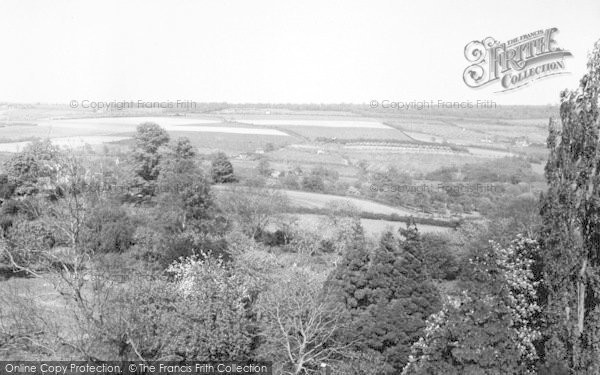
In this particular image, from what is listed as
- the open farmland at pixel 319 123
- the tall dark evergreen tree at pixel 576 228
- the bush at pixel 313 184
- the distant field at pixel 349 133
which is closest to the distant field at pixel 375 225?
the bush at pixel 313 184

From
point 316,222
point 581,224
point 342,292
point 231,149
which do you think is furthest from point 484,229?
point 231,149

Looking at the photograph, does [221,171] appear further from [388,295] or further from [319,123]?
[388,295]

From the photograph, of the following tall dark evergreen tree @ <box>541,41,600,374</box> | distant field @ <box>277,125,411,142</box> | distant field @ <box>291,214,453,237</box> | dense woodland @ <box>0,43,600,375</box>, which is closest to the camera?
dense woodland @ <box>0,43,600,375</box>

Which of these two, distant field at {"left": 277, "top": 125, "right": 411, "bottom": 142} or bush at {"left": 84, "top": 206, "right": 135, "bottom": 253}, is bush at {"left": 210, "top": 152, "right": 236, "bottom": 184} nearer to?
bush at {"left": 84, "top": 206, "right": 135, "bottom": 253}

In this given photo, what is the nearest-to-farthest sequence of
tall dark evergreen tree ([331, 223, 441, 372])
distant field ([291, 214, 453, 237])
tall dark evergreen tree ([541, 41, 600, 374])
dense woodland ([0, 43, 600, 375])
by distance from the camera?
dense woodland ([0, 43, 600, 375]) → tall dark evergreen tree ([541, 41, 600, 374]) → tall dark evergreen tree ([331, 223, 441, 372]) → distant field ([291, 214, 453, 237])

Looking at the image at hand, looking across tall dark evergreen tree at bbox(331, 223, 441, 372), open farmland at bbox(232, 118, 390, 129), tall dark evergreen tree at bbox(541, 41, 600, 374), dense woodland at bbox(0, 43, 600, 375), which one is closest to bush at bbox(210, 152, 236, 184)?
dense woodland at bbox(0, 43, 600, 375)

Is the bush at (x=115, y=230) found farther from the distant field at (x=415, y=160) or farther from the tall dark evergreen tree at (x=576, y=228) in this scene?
the distant field at (x=415, y=160)

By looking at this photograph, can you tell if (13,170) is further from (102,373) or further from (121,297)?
(102,373)

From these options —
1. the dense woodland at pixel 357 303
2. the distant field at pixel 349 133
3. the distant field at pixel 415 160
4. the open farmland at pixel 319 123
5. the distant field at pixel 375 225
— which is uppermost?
the open farmland at pixel 319 123
